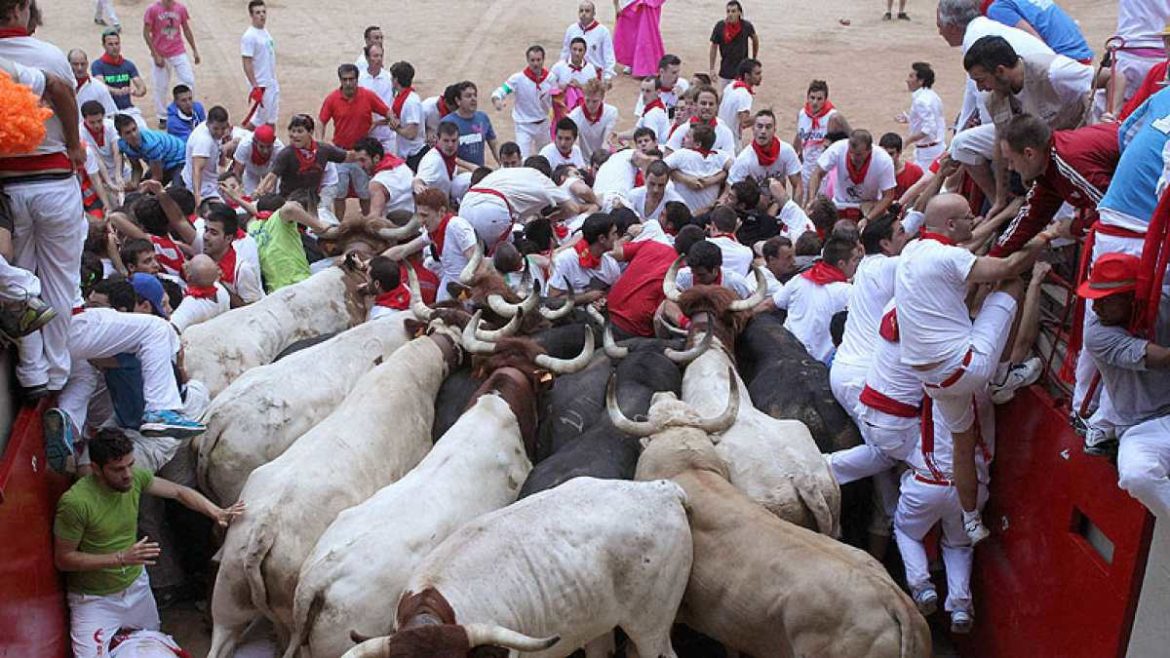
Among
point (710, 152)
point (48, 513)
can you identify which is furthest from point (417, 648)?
point (710, 152)

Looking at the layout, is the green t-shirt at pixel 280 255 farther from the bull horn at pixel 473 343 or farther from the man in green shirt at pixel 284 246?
the bull horn at pixel 473 343

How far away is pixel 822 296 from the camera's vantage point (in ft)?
31.8

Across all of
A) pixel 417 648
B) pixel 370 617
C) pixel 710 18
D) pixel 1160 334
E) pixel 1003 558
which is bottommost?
pixel 710 18

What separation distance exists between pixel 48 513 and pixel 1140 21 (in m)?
7.52

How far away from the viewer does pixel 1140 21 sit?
28.8 feet

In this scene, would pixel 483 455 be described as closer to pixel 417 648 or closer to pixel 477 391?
pixel 477 391

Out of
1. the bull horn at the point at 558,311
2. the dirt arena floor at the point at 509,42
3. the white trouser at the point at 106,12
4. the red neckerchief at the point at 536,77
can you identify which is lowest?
the dirt arena floor at the point at 509,42

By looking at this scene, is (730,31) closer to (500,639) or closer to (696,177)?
(696,177)

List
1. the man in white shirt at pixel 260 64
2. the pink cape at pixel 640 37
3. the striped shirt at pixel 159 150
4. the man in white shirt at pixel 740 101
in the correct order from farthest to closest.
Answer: the pink cape at pixel 640 37, the man in white shirt at pixel 260 64, the man in white shirt at pixel 740 101, the striped shirt at pixel 159 150

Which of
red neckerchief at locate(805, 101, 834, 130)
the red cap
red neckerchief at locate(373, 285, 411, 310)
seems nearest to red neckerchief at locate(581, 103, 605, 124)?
red neckerchief at locate(805, 101, 834, 130)

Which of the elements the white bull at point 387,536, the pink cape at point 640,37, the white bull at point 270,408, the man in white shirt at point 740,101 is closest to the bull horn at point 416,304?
the white bull at point 270,408

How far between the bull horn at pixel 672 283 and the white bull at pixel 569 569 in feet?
9.45

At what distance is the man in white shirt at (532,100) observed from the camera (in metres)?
17.6

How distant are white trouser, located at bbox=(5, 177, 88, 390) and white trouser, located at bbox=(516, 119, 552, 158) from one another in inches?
424
